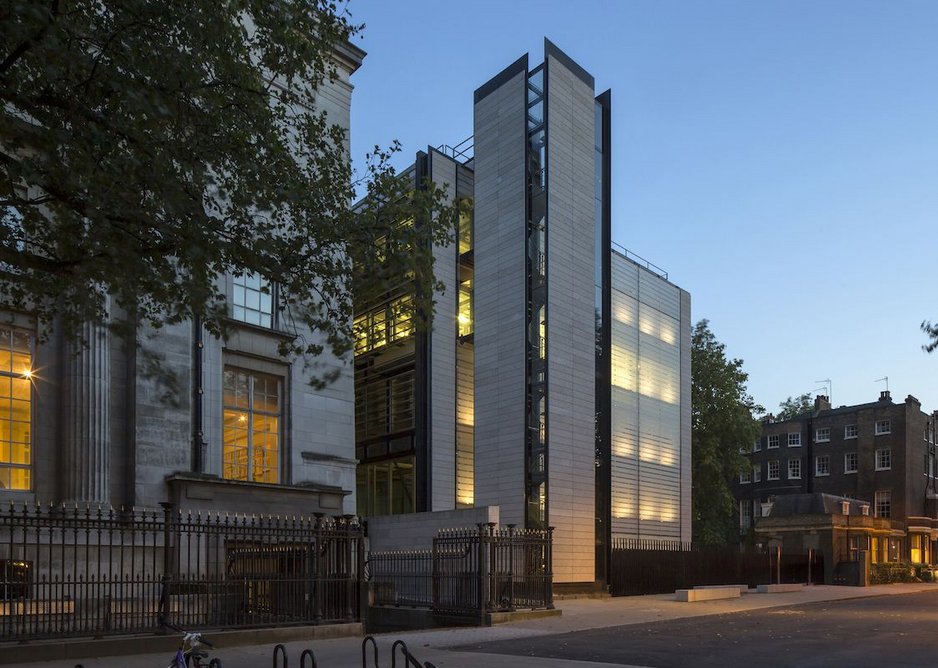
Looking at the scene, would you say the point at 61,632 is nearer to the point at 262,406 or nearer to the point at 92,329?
the point at 92,329

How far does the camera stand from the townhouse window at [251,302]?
83.0 feet

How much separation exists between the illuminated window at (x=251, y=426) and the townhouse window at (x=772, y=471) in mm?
56471

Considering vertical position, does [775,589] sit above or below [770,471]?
below

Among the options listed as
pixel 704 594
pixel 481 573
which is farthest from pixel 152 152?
pixel 704 594

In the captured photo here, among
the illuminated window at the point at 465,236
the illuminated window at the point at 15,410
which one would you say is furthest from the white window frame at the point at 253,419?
the illuminated window at the point at 465,236

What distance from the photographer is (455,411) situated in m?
40.4

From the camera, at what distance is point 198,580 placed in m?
16.0

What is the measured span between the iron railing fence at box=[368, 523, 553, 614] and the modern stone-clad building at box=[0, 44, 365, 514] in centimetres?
388

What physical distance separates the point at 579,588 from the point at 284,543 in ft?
56.6

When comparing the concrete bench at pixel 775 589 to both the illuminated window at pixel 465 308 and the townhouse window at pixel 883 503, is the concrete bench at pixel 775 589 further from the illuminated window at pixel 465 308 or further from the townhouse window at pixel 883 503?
the townhouse window at pixel 883 503

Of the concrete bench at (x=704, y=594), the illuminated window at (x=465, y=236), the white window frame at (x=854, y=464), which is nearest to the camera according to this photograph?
the concrete bench at (x=704, y=594)

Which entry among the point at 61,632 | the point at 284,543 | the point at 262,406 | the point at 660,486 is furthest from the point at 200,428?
the point at 660,486

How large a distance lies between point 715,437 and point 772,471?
1035 inches

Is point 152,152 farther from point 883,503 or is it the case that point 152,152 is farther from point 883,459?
point 883,459
